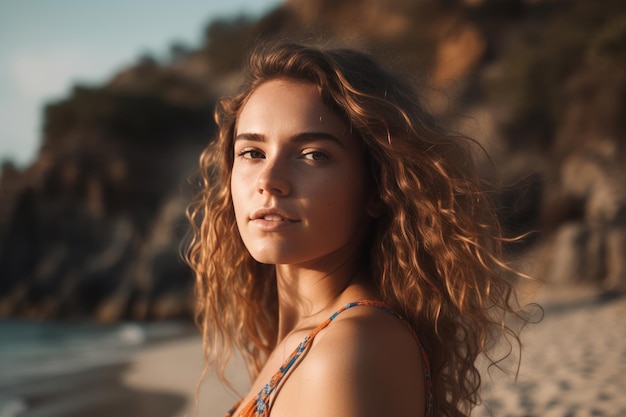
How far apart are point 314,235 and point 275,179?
0.19 metres

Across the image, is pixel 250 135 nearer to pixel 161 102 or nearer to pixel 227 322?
pixel 227 322

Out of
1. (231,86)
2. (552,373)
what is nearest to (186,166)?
(231,86)

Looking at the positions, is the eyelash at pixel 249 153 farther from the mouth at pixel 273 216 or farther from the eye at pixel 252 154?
the mouth at pixel 273 216

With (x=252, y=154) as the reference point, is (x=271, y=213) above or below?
below

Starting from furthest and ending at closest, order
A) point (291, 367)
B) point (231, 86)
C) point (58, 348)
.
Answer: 1. point (231, 86)
2. point (58, 348)
3. point (291, 367)

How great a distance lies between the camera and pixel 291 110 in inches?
70.1

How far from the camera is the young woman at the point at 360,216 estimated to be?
1.71m

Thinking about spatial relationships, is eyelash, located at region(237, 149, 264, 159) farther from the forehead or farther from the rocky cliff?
the rocky cliff

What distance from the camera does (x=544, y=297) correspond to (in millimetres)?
11766

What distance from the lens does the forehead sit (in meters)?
1.76

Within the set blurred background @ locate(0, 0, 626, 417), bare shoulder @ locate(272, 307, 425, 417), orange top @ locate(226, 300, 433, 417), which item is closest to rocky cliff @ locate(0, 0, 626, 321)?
blurred background @ locate(0, 0, 626, 417)

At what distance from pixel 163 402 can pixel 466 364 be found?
5346 mm

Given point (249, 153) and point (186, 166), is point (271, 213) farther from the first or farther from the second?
point (186, 166)

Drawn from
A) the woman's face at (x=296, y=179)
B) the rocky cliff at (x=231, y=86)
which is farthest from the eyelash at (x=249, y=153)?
the rocky cliff at (x=231, y=86)
